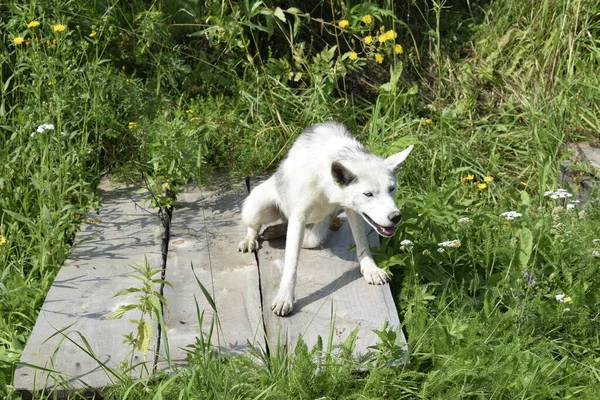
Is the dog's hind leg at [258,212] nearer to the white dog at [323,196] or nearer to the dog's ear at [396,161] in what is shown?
the white dog at [323,196]

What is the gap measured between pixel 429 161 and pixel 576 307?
173 cm

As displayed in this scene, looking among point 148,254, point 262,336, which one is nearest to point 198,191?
point 148,254

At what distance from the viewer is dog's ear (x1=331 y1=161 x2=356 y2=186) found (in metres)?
3.79

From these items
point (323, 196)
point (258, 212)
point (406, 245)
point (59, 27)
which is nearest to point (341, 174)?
point (323, 196)

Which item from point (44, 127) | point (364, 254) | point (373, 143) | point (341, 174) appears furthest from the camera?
point (373, 143)

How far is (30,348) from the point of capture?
3.56m

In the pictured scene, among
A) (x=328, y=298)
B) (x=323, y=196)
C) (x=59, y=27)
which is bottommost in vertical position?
(x=328, y=298)

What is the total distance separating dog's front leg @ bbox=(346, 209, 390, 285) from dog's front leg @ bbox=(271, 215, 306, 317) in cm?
32

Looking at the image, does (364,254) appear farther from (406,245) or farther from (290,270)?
(290,270)

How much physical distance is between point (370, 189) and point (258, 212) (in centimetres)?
91

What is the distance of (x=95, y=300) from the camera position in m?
3.98

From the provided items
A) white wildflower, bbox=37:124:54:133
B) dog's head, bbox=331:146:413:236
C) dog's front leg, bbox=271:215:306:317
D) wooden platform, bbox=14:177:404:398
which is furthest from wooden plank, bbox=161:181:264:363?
white wildflower, bbox=37:124:54:133

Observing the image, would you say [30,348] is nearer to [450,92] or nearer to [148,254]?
[148,254]

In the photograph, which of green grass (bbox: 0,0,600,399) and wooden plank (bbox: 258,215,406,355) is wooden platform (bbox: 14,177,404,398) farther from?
green grass (bbox: 0,0,600,399)
